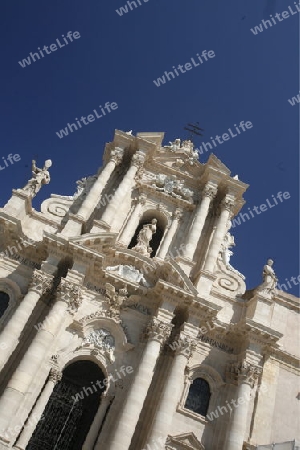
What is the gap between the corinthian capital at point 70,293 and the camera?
1567cm

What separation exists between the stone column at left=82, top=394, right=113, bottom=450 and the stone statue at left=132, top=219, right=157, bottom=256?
19.8 ft

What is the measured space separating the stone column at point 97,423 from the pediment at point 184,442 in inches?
91.0

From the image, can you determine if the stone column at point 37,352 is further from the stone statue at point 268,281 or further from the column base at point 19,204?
the stone statue at point 268,281

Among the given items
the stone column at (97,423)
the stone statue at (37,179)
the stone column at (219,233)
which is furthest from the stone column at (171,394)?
the stone statue at (37,179)

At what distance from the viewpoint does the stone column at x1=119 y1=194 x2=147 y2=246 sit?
19.3 meters

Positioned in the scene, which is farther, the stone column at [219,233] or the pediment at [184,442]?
the stone column at [219,233]

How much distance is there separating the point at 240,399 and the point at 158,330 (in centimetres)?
364

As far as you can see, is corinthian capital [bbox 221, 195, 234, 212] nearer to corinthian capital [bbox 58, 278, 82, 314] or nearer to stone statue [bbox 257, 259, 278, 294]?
stone statue [bbox 257, 259, 278, 294]

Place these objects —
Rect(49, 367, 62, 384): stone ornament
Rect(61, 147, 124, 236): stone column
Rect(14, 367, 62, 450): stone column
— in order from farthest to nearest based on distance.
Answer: Rect(61, 147, 124, 236): stone column < Rect(49, 367, 62, 384): stone ornament < Rect(14, 367, 62, 450): stone column

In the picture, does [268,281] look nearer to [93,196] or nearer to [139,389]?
[139,389]

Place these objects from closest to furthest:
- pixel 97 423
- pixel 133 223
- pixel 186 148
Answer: pixel 97 423, pixel 133 223, pixel 186 148

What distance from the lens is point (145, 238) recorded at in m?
19.2

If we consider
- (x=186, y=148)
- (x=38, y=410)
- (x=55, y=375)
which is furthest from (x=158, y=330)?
(x=186, y=148)

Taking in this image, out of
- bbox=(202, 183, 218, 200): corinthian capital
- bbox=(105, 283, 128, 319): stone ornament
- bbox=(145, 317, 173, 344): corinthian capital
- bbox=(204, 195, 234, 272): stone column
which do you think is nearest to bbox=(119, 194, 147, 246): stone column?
bbox=(105, 283, 128, 319): stone ornament
